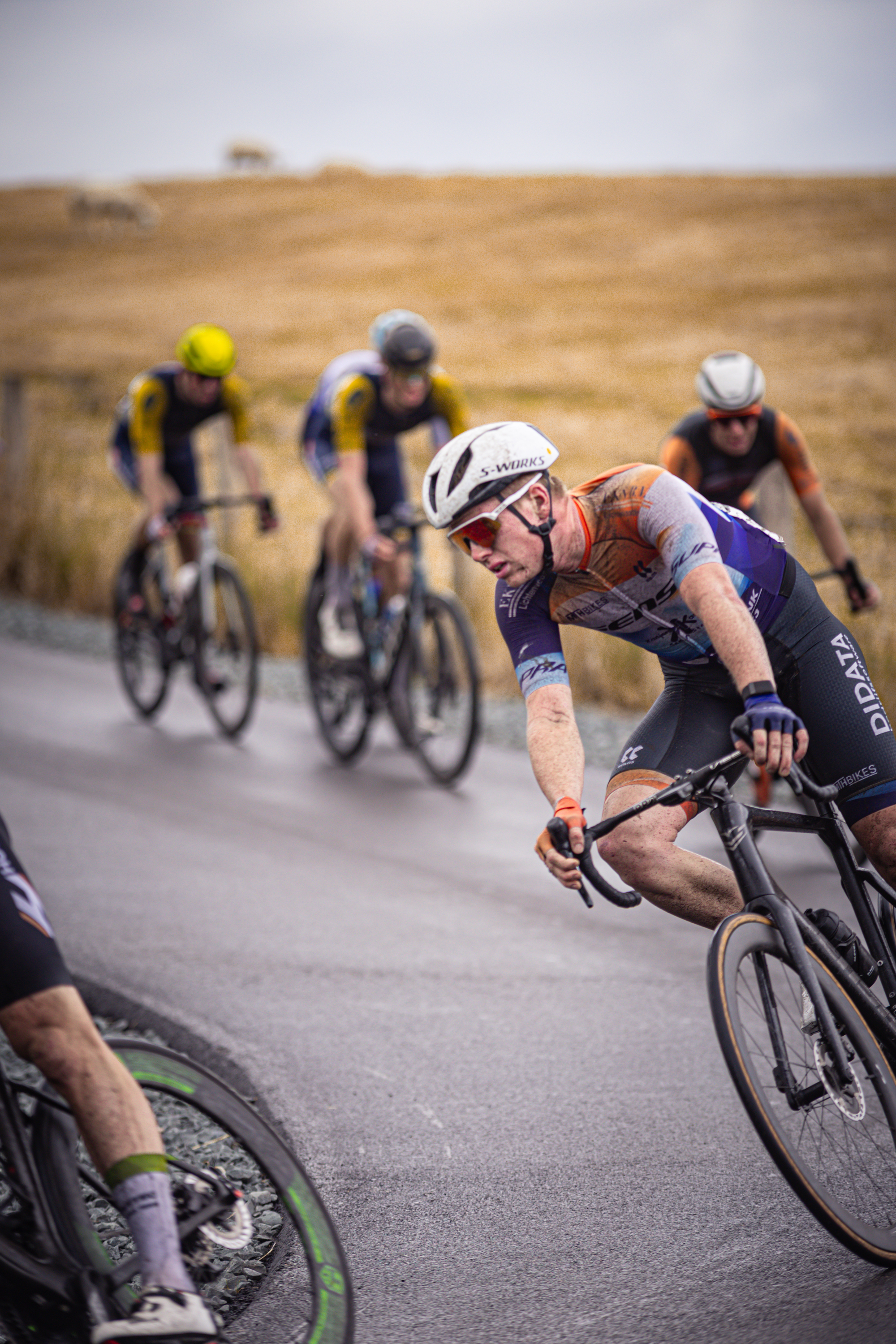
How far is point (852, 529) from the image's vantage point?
9.55m

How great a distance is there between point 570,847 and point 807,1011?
686mm

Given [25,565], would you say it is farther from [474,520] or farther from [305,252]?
[305,252]

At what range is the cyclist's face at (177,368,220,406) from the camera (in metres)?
8.44

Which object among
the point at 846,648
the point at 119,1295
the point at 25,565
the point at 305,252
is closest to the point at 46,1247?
the point at 119,1295

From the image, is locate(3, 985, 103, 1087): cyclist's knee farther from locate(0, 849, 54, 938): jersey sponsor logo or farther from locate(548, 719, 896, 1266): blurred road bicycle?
locate(548, 719, 896, 1266): blurred road bicycle

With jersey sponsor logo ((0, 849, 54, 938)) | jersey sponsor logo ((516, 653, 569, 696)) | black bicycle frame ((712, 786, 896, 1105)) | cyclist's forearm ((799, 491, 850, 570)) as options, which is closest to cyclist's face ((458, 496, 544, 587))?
jersey sponsor logo ((516, 653, 569, 696))

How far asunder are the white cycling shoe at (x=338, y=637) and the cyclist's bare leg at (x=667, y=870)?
4.61 m

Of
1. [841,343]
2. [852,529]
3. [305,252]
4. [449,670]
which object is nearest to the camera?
[449,670]

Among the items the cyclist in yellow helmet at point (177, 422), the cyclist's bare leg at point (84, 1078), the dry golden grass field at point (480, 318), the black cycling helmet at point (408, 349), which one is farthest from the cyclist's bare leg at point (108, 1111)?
the dry golden grass field at point (480, 318)

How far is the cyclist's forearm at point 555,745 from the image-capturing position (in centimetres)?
329

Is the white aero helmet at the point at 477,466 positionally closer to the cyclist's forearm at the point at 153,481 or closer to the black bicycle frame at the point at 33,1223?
the black bicycle frame at the point at 33,1223

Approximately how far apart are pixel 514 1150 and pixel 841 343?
1444 inches

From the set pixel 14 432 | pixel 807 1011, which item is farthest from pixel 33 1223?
pixel 14 432

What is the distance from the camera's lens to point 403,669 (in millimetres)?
7750
